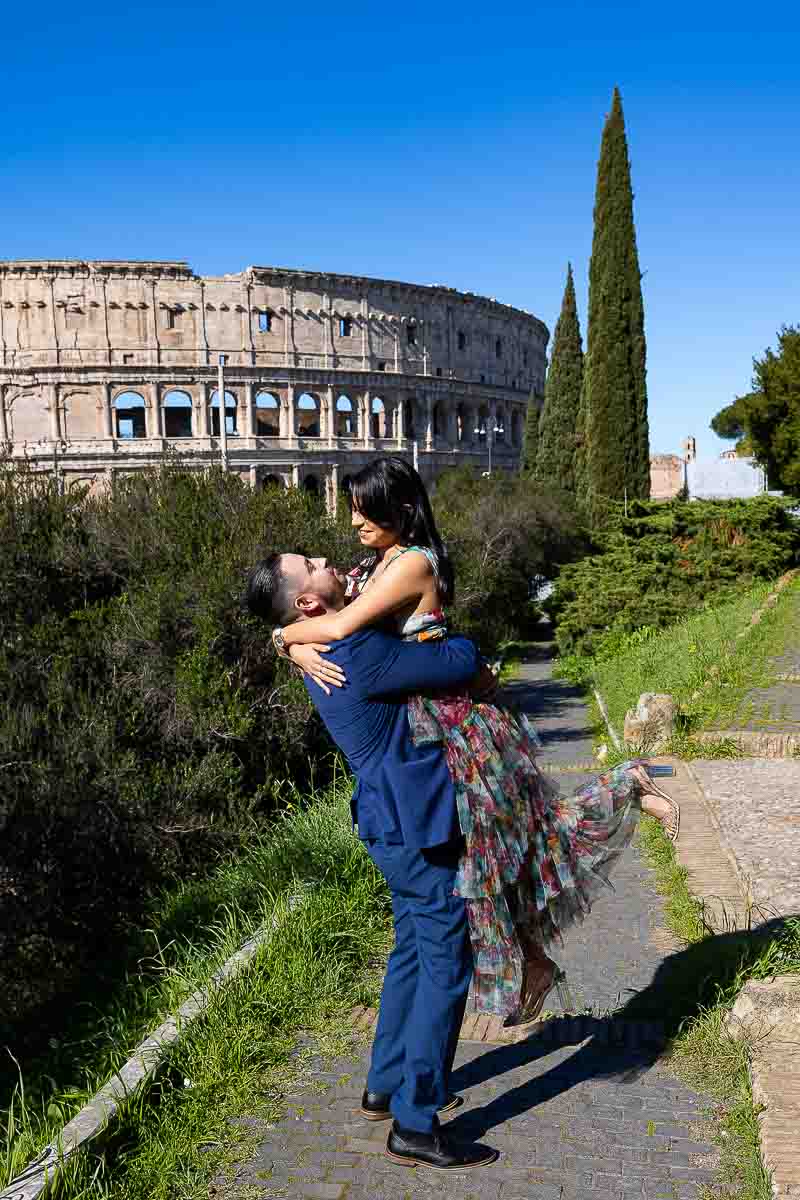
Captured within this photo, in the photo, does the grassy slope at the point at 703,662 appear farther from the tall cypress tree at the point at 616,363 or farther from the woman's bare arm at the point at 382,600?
the tall cypress tree at the point at 616,363

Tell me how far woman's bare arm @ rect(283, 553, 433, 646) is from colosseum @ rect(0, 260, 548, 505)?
1563 inches

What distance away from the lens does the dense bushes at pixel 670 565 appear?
53.6 feet

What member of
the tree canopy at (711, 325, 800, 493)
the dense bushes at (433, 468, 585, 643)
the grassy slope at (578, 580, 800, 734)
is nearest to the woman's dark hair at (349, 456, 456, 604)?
the grassy slope at (578, 580, 800, 734)

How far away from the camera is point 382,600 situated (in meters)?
2.44

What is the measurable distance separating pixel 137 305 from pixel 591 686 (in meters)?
39.8

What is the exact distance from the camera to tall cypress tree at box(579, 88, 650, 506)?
1099 inches

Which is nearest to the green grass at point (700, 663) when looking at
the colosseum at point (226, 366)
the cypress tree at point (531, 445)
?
the cypress tree at point (531, 445)

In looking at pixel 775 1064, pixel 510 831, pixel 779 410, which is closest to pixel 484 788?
pixel 510 831

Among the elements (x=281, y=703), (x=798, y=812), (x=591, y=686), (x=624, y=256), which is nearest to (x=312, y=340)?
(x=624, y=256)

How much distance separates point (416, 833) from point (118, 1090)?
1.22m

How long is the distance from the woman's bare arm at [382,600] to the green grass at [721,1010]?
61.5 inches

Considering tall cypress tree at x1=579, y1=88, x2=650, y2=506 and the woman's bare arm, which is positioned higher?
tall cypress tree at x1=579, y1=88, x2=650, y2=506

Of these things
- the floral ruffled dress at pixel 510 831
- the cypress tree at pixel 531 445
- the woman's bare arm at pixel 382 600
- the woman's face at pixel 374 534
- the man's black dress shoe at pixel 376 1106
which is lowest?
Answer: the man's black dress shoe at pixel 376 1106

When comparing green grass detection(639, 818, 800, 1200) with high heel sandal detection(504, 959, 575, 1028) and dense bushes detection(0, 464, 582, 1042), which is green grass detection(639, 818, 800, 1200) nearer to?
high heel sandal detection(504, 959, 575, 1028)
